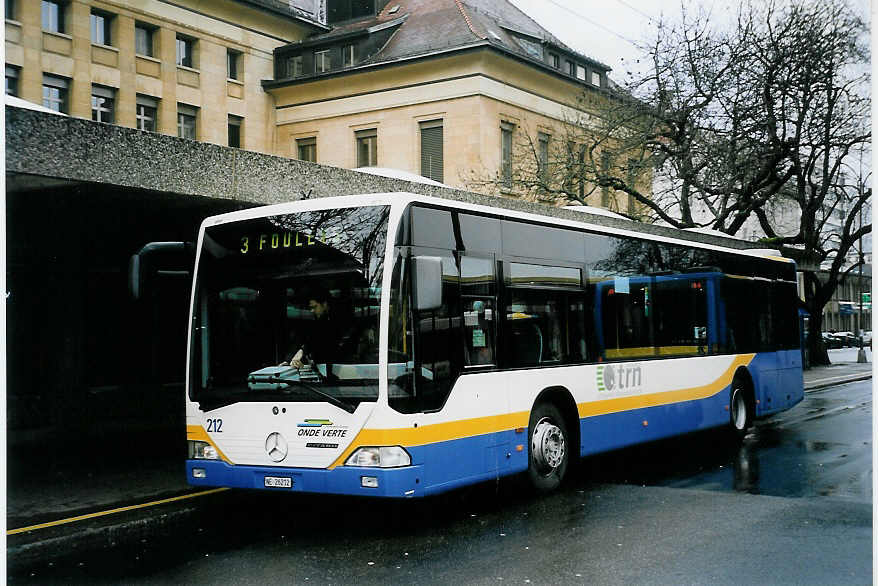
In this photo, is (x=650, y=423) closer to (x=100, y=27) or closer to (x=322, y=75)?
(x=100, y=27)

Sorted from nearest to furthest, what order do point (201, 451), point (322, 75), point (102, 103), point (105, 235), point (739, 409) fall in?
point (201, 451) → point (739, 409) → point (105, 235) → point (102, 103) → point (322, 75)

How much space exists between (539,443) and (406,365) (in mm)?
2430

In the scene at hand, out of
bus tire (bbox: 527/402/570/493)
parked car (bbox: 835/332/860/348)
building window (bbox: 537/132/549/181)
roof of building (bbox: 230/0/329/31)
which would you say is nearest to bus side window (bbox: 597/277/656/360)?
bus tire (bbox: 527/402/570/493)

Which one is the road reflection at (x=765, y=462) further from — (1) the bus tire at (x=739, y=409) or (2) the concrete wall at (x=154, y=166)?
(2) the concrete wall at (x=154, y=166)

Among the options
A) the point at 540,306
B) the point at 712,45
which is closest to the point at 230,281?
the point at 540,306

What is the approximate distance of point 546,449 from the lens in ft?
32.3

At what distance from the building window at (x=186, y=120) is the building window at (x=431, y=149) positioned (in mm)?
9207

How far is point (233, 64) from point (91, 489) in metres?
33.1

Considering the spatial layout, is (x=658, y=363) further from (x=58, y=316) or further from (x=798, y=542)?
(x=58, y=316)

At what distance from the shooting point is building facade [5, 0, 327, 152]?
1226 inches

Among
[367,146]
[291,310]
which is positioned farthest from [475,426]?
[367,146]

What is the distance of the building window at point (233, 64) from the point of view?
40750mm

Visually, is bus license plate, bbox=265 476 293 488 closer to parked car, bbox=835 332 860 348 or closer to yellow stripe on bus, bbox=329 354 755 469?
yellow stripe on bus, bbox=329 354 755 469

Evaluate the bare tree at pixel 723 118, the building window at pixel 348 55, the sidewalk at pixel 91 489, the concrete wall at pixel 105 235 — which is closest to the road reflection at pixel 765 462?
the concrete wall at pixel 105 235
